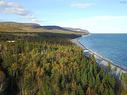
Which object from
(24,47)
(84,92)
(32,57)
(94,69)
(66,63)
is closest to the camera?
(84,92)

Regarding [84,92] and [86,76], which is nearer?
[84,92]

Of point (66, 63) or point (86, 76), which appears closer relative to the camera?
point (86, 76)

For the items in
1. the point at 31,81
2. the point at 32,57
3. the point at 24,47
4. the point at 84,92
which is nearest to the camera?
the point at 84,92

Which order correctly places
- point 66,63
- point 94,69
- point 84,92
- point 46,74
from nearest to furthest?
1. point 84,92
2. point 46,74
3. point 94,69
4. point 66,63

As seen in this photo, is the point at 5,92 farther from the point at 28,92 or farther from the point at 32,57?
the point at 32,57

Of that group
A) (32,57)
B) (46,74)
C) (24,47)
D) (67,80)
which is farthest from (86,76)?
(24,47)

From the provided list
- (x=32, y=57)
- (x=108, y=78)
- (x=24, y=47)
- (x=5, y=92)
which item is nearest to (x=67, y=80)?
(x=108, y=78)

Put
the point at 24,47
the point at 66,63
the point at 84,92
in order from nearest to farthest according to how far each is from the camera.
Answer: the point at 84,92
the point at 66,63
the point at 24,47

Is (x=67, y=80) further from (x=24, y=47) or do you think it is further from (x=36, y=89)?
(x=24, y=47)

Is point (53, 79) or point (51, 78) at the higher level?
point (51, 78)
